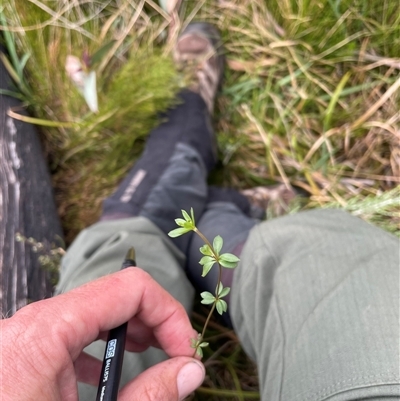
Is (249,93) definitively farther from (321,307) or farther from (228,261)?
(228,261)

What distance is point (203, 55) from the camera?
4.50ft

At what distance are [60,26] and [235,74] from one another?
1.88 ft

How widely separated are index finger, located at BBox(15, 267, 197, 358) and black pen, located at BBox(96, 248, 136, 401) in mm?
16

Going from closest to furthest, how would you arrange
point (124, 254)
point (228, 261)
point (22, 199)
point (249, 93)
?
point (228, 261) → point (124, 254) → point (22, 199) → point (249, 93)

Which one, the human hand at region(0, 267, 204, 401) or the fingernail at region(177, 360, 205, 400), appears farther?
the fingernail at region(177, 360, 205, 400)

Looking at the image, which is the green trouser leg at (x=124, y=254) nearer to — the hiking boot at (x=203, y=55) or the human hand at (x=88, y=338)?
the human hand at (x=88, y=338)

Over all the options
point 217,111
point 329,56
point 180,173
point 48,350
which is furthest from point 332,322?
point 217,111

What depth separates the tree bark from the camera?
37.0 inches

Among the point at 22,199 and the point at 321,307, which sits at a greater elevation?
the point at 22,199

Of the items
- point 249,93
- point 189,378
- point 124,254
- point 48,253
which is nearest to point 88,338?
point 189,378

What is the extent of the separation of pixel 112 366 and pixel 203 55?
1.10 m

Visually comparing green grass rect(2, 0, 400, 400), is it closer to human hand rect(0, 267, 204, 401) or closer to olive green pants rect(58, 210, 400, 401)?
olive green pants rect(58, 210, 400, 401)

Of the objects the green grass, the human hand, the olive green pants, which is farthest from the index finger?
the green grass

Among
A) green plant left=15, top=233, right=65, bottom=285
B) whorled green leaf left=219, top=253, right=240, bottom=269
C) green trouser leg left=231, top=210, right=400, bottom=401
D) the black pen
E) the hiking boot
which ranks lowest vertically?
green trouser leg left=231, top=210, right=400, bottom=401
